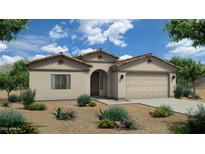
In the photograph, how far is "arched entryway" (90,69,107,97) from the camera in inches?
860

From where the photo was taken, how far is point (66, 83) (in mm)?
19156

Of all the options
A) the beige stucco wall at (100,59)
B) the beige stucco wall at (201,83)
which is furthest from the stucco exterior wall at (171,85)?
the beige stucco wall at (201,83)

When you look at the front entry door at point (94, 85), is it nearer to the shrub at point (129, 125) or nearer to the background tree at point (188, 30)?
the shrub at point (129, 125)

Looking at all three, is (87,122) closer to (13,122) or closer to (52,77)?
(13,122)

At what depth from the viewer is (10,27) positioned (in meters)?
9.69

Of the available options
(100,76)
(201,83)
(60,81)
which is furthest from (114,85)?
(201,83)

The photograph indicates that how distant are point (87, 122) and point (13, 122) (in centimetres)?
306

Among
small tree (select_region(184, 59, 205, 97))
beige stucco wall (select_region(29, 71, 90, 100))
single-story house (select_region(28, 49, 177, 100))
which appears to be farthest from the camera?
small tree (select_region(184, 59, 205, 97))

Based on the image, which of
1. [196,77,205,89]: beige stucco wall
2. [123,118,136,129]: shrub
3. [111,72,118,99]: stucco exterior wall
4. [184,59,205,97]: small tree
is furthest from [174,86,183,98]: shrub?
[196,77,205,89]: beige stucco wall

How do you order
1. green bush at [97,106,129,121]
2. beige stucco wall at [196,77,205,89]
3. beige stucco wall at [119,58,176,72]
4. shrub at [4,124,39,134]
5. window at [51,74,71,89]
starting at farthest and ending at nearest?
beige stucco wall at [196,77,205,89] → beige stucco wall at [119,58,176,72] → window at [51,74,71,89] → green bush at [97,106,129,121] → shrub at [4,124,39,134]

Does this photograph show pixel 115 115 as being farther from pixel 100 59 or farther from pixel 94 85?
pixel 94 85

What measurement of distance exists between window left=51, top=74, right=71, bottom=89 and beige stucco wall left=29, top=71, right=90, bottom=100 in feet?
0.88

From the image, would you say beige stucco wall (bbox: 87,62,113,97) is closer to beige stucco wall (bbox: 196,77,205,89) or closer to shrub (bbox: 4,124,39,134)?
shrub (bbox: 4,124,39,134)
